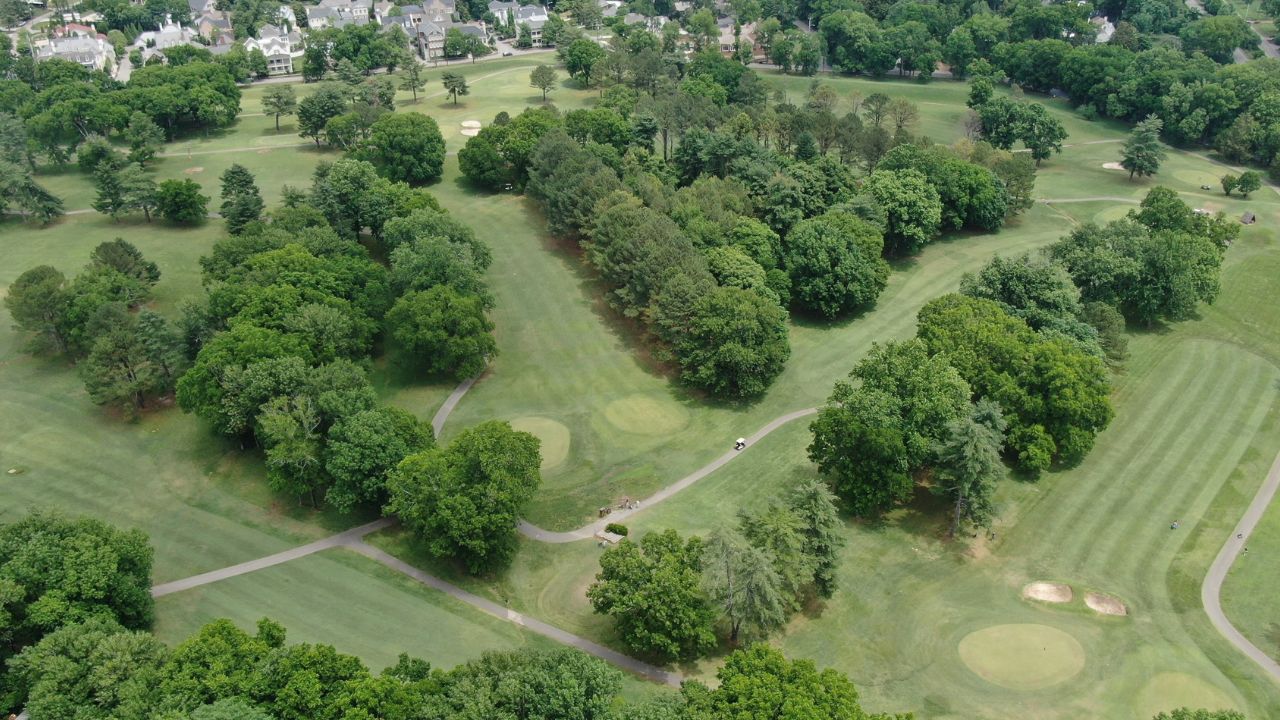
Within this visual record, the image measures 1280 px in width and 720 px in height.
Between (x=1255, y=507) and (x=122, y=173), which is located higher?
(x=122, y=173)

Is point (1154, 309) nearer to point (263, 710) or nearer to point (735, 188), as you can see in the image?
point (735, 188)

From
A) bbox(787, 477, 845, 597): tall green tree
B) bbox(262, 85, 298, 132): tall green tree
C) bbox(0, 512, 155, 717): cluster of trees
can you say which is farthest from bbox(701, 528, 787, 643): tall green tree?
bbox(262, 85, 298, 132): tall green tree

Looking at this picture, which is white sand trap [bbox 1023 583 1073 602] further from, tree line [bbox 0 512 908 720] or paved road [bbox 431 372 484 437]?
paved road [bbox 431 372 484 437]

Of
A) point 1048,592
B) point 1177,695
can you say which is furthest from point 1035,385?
point 1177,695

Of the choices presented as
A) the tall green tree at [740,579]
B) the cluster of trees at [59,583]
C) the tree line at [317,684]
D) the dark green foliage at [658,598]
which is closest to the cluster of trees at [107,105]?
the cluster of trees at [59,583]

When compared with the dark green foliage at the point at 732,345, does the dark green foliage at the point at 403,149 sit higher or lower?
higher

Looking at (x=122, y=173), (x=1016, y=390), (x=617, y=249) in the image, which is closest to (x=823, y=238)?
(x=617, y=249)

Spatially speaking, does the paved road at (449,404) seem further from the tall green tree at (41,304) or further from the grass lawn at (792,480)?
the tall green tree at (41,304)
